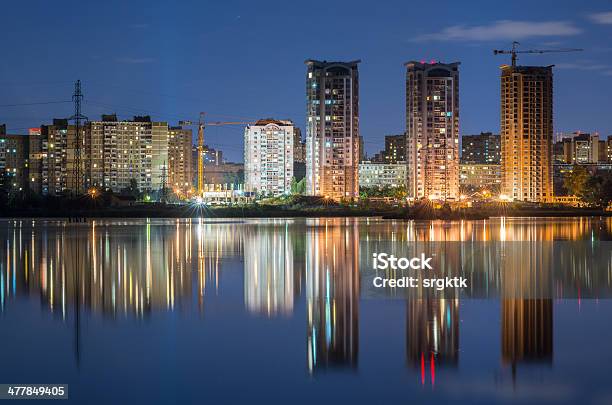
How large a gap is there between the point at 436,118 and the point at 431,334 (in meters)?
142

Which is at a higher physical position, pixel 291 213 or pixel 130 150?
pixel 130 150

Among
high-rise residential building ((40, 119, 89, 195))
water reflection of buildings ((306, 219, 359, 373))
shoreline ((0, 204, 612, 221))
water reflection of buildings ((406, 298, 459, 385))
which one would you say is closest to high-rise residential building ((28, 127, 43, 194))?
high-rise residential building ((40, 119, 89, 195))

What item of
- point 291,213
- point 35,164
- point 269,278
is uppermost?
point 35,164

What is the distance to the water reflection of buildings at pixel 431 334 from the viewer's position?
1147cm

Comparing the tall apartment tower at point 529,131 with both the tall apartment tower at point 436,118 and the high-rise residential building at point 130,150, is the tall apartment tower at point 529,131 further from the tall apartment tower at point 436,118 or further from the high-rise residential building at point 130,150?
the high-rise residential building at point 130,150

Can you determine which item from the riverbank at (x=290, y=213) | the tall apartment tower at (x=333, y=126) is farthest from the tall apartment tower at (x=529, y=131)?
the riverbank at (x=290, y=213)

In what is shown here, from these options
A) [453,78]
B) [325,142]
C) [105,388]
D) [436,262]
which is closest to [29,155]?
[325,142]

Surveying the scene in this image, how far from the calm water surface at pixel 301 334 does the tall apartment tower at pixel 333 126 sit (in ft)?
413

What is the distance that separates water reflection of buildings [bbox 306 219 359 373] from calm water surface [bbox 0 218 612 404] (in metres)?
0.05

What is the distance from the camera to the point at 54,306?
16688mm

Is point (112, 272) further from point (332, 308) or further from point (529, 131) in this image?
point (529, 131)

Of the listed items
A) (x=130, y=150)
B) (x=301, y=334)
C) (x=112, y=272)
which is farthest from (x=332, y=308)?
(x=130, y=150)

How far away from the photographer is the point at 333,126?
5910 inches

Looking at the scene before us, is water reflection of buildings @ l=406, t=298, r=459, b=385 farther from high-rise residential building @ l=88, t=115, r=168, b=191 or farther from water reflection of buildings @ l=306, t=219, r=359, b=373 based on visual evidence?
high-rise residential building @ l=88, t=115, r=168, b=191
